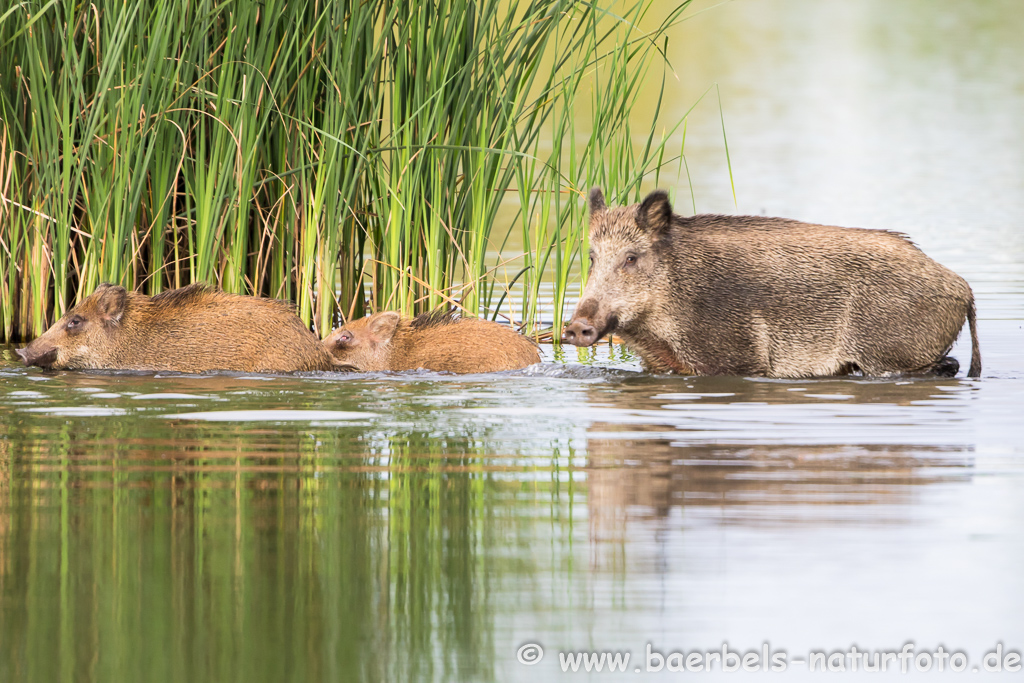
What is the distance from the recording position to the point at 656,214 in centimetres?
901

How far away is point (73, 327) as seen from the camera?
9203 millimetres

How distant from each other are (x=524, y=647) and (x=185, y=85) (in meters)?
5.88

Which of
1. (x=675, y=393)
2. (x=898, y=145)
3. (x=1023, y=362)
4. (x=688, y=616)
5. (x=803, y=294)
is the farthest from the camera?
(x=898, y=145)

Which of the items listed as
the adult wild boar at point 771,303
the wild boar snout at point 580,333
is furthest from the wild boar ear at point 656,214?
the wild boar snout at point 580,333

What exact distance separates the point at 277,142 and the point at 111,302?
4.74 ft

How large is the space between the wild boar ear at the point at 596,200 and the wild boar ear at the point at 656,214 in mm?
283

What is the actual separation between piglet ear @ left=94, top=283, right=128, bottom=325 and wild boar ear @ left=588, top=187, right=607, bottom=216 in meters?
2.58

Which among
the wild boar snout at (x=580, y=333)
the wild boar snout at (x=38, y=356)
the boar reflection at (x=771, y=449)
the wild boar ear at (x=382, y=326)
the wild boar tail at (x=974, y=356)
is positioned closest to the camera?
the boar reflection at (x=771, y=449)

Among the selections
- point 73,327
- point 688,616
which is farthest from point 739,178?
point 688,616

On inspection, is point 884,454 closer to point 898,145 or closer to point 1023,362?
point 1023,362

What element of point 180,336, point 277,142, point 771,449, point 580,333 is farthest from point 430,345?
point 771,449

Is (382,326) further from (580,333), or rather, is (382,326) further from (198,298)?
(580,333)

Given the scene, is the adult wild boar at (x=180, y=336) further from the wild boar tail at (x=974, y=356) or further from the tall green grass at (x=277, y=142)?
the wild boar tail at (x=974, y=356)

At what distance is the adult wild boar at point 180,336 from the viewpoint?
29.6 feet
